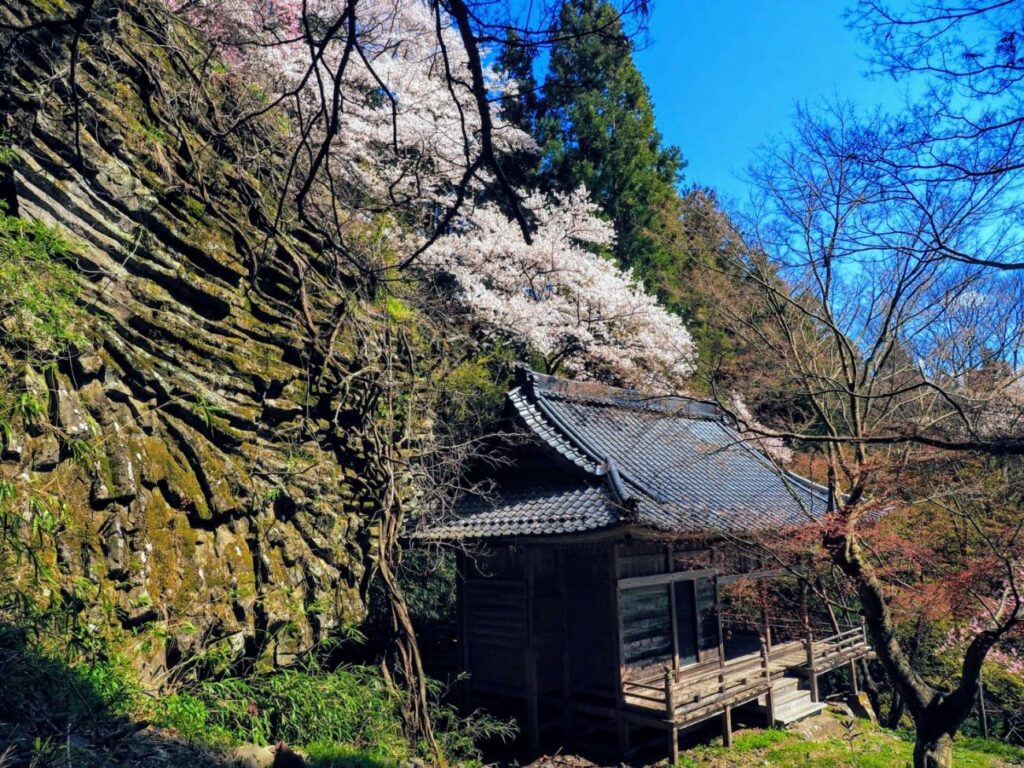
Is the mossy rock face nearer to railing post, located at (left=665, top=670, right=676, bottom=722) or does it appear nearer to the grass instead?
railing post, located at (left=665, top=670, right=676, bottom=722)

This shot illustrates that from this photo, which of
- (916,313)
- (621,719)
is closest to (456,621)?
(621,719)

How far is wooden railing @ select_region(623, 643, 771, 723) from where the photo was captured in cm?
770

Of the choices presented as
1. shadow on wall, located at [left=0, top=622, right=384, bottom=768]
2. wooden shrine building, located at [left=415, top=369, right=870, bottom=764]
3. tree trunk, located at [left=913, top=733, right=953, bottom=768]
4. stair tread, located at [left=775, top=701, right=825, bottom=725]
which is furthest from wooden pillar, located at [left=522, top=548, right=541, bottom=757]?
shadow on wall, located at [left=0, top=622, right=384, bottom=768]

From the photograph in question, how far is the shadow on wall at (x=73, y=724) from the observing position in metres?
2.72

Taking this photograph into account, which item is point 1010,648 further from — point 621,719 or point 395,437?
point 395,437

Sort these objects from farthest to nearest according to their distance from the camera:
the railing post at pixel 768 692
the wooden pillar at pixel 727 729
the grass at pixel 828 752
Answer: the railing post at pixel 768 692
the wooden pillar at pixel 727 729
the grass at pixel 828 752

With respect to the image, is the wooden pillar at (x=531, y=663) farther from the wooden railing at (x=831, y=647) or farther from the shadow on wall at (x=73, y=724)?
the shadow on wall at (x=73, y=724)

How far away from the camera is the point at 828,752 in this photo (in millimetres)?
8742

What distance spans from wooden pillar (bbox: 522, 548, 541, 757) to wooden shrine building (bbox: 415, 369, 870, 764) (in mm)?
22

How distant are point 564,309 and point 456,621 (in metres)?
7.55

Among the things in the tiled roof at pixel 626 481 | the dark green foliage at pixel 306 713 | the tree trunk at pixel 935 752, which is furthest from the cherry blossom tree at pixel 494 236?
the dark green foliage at pixel 306 713

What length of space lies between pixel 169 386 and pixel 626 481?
5511 millimetres

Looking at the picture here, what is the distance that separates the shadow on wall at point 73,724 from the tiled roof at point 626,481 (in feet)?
15.7

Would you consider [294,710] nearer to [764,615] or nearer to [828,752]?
[828,752]
